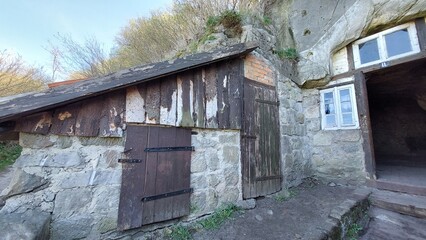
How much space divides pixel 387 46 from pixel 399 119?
595cm

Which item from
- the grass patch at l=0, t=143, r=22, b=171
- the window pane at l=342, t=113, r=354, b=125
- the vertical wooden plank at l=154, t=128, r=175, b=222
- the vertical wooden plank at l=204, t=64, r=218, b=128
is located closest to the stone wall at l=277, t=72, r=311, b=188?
the window pane at l=342, t=113, r=354, b=125

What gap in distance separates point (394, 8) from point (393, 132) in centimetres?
678

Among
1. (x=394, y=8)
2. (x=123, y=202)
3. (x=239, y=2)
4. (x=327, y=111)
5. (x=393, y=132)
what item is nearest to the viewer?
(x=123, y=202)

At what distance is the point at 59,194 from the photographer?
6.82ft

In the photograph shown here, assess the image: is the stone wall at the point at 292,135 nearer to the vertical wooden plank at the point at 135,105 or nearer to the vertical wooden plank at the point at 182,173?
the vertical wooden plank at the point at 182,173

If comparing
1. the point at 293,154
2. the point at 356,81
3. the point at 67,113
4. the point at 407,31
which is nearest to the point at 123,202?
the point at 67,113

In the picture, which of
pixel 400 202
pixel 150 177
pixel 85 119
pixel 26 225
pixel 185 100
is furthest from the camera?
pixel 400 202

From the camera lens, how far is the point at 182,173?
9.67ft

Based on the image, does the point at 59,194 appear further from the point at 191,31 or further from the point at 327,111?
the point at 191,31

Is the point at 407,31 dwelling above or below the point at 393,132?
above

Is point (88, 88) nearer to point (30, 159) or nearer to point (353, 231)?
point (30, 159)

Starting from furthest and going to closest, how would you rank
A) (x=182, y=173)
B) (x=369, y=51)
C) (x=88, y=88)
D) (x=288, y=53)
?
(x=288, y=53)
(x=369, y=51)
(x=182, y=173)
(x=88, y=88)

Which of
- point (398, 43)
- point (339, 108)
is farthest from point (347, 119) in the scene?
point (398, 43)

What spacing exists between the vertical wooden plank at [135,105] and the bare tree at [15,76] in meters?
8.55
